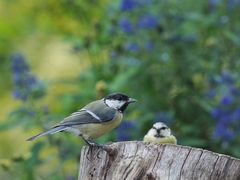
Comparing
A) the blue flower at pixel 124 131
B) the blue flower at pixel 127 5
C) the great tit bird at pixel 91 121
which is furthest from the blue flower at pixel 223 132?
the great tit bird at pixel 91 121

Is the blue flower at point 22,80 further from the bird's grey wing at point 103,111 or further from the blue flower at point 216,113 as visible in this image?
the blue flower at point 216,113

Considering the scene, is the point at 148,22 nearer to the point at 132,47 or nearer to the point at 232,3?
the point at 132,47

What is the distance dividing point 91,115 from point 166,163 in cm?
92

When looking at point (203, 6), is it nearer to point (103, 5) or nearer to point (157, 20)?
point (157, 20)

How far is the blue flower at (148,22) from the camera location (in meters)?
5.94

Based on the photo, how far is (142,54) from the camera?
603cm

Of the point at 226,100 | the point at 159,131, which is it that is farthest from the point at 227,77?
the point at 159,131

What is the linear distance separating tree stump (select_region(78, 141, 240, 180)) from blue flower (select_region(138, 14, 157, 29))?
255 centimetres

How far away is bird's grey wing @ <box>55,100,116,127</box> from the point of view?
414 centimetres

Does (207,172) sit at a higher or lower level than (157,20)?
lower

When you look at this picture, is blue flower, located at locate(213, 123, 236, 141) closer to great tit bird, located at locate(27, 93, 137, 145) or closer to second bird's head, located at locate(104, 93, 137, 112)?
second bird's head, located at locate(104, 93, 137, 112)

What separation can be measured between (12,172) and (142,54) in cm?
151

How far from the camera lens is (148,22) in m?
5.94

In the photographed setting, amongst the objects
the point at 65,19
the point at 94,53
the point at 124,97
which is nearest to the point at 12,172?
the point at 124,97
